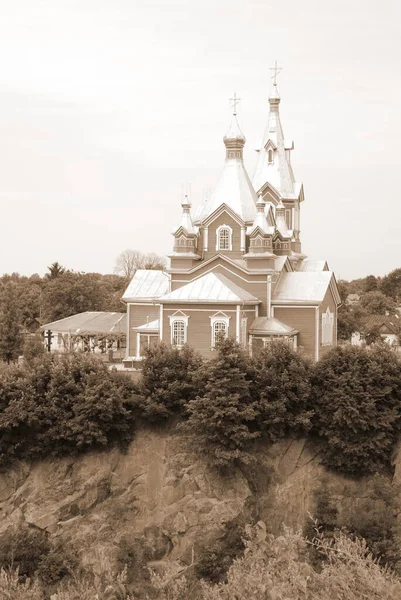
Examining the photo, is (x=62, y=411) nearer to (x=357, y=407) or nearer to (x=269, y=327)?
(x=357, y=407)

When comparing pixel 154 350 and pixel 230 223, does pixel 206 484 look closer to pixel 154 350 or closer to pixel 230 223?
pixel 154 350

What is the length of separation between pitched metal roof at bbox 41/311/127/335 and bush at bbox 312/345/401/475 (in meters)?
18.2

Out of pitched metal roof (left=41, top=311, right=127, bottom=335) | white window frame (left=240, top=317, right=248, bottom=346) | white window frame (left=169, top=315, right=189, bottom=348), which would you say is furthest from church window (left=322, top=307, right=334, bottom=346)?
pitched metal roof (left=41, top=311, right=127, bottom=335)

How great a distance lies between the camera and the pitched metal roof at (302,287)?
34281mm

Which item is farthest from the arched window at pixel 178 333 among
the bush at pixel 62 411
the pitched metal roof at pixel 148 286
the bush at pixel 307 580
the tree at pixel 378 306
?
the tree at pixel 378 306

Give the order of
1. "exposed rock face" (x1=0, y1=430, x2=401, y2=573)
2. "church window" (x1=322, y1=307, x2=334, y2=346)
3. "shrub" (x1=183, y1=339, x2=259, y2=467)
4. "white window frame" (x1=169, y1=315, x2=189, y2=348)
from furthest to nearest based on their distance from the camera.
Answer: "church window" (x1=322, y1=307, x2=334, y2=346)
"white window frame" (x1=169, y1=315, x2=189, y2=348)
"shrub" (x1=183, y1=339, x2=259, y2=467)
"exposed rock face" (x1=0, y1=430, x2=401, y2=573)

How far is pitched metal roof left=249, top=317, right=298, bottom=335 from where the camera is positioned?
32.8 meters

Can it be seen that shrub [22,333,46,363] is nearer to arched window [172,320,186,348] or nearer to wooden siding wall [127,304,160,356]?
wooden siding wall [127,304,160,356]

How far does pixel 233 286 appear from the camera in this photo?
111 ft

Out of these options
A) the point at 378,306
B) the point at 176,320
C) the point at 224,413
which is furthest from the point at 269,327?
the point at 378,306

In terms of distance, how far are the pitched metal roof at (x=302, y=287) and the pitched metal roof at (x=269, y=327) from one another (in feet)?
3.79

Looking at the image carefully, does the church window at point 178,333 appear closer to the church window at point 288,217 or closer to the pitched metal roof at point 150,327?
the pitched metal roof at point 150,327

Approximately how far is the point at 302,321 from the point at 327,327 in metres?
2.38

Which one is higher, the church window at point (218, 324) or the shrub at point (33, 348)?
the church window at point (218, 324)
